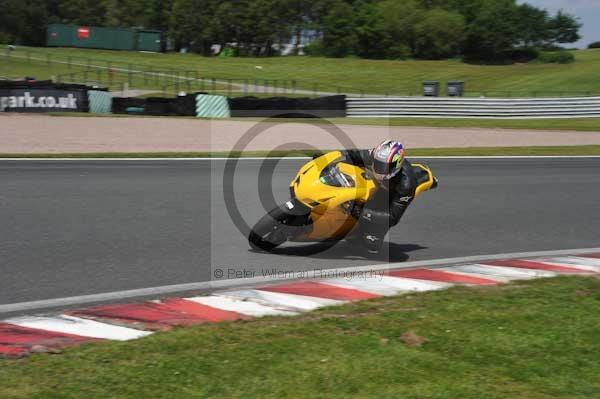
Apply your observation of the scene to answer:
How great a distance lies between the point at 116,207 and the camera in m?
10.0

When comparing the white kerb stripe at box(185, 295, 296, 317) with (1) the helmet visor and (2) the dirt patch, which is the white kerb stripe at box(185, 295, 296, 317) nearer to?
(2) the dirt patch

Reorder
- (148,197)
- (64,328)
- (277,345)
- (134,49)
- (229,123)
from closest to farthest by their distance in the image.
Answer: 1. (277,345)
2. (64,328)
3. (148,197)
4. (229,123)
5. (134,49)

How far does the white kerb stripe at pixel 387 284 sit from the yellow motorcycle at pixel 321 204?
80 cm

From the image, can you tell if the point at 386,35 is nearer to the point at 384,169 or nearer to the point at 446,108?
the point at 446,108

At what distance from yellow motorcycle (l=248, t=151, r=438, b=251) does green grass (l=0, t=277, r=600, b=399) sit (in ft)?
5.45

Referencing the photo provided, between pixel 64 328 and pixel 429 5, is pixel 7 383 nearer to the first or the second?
pixel 64 328

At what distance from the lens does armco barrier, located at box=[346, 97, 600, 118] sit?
30.3 meters

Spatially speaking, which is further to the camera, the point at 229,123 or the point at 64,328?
the point at 229,123

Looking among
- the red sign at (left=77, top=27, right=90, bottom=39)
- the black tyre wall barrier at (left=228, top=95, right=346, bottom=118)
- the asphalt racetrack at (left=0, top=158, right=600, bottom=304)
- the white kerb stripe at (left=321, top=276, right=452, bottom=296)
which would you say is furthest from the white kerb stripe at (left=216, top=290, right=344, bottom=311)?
the red sign at (left=77, top=27, right=90, bottom=39)

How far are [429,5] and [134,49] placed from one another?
49.6 metres

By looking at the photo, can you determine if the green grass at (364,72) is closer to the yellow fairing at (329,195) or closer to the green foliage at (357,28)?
the green foliage at (357,28)

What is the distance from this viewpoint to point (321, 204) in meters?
7.18

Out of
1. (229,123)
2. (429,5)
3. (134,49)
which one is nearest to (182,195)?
(229,123)

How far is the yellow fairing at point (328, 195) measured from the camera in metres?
7.20
